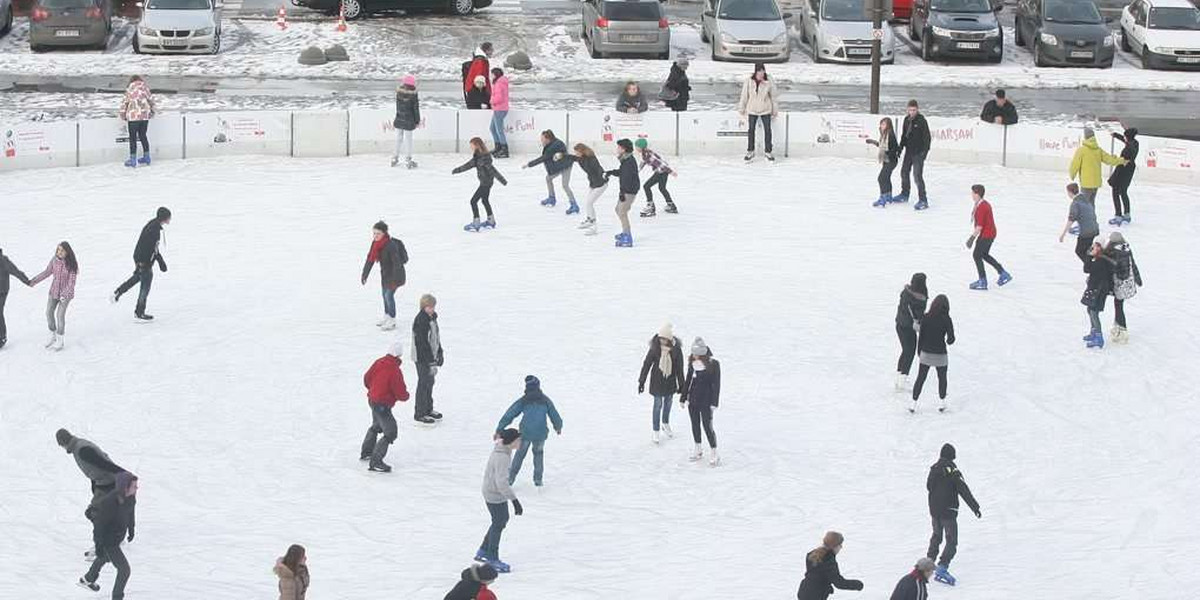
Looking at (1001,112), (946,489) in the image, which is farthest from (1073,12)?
(946,489)

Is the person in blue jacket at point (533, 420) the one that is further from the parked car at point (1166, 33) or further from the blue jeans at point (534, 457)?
the parked car at point (1166, 33)

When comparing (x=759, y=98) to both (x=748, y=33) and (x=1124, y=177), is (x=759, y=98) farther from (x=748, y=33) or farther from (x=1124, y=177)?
(x=748, y=33)

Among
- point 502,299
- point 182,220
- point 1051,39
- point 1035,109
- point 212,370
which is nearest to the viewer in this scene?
point 212,370

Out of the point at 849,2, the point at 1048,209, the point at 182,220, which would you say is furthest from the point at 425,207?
the point at 849,2

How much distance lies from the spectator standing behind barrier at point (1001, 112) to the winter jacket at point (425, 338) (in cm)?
1332

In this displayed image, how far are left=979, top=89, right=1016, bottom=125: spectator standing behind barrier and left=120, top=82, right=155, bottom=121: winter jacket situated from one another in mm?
12389

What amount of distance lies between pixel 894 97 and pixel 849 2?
13.1 ft

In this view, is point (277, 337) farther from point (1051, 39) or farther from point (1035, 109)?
point (1051, 39)

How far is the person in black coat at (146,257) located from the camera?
2108 cm

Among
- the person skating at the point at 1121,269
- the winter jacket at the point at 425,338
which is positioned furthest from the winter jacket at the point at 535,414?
the person skating at the point at 1121,269

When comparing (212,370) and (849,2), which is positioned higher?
(849,2)

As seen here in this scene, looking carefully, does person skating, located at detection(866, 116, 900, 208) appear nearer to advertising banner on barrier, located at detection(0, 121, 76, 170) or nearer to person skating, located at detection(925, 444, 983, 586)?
person skating, located at detection(925, 444, 983, 586)

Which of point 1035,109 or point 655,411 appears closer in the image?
point 655,411

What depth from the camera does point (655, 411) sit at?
1816 cm
